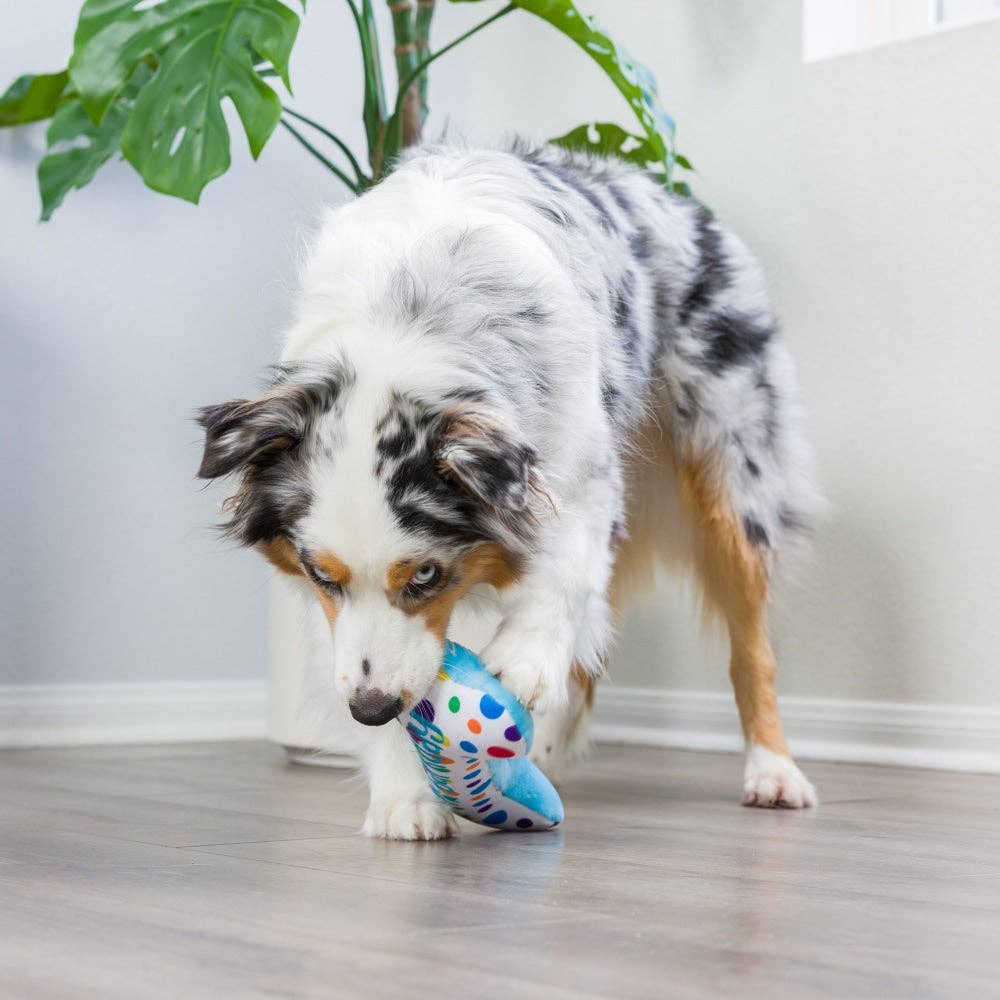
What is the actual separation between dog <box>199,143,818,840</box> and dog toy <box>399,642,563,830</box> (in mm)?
44

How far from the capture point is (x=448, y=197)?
238 centimetres

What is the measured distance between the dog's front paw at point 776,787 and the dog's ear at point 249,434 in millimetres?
1174

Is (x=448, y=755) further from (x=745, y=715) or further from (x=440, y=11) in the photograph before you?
(x=440, y=11)

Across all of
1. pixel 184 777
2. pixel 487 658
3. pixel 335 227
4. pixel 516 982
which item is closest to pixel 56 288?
pixel 184 777

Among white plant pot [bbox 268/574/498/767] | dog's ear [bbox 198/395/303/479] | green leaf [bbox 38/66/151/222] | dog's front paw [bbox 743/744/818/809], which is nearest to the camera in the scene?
dog's ear [bbox 198/395/303/479]

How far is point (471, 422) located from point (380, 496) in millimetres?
159

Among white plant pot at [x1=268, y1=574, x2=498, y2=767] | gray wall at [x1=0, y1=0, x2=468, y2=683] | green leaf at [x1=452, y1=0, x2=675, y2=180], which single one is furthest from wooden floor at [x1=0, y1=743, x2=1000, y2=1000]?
green leaf at [x1=452, y1=0, x2=675, y2=180]

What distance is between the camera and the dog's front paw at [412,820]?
2.14 metres

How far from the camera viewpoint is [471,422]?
6.61ft

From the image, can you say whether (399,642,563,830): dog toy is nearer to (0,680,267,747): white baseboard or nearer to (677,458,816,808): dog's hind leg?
(677,458,816,808): dog's hind leg

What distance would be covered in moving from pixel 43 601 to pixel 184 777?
2.85 ft

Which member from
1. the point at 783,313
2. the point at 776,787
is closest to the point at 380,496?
the point at 776,787

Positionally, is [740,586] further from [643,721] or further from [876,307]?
[643,721]

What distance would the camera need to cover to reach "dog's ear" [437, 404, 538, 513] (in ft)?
6.53
